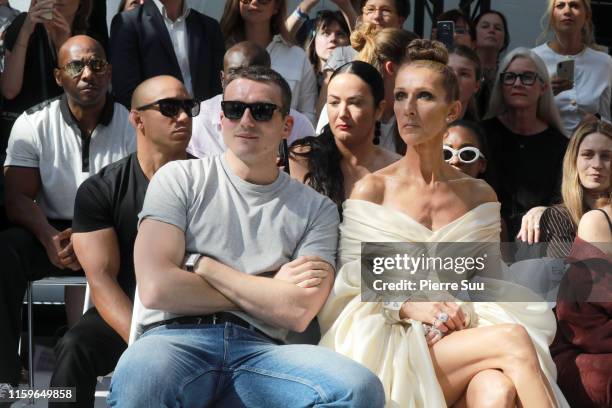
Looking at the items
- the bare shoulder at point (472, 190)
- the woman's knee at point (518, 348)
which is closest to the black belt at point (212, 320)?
the woman's knee at point (518, 348)

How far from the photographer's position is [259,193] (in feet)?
14.8

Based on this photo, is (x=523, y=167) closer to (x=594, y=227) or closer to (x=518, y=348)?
(x=594, y=227)

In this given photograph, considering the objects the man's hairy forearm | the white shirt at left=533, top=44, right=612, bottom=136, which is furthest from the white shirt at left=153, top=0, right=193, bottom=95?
the white shirt at left=533, top=44, right=612, bottom=136

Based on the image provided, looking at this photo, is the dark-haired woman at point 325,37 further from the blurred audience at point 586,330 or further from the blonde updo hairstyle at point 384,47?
the blurred audience at point 586,330

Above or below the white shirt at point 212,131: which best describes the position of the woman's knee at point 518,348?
below

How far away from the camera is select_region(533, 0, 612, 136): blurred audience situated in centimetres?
723

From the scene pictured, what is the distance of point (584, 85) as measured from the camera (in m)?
7.36

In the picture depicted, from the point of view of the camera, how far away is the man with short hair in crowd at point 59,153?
5723 mm

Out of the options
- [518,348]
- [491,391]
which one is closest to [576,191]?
[518,348]

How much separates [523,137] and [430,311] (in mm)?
2344

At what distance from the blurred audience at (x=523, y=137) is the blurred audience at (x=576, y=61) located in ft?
1.84

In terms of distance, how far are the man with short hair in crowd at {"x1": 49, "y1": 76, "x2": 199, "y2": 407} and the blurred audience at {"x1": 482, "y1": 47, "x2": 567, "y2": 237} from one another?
6.25 feet

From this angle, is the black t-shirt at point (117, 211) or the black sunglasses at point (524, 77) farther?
the black sunglasses at point (524, 77)

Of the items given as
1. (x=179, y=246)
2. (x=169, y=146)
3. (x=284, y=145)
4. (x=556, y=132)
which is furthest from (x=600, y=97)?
(x=179, y=246)
